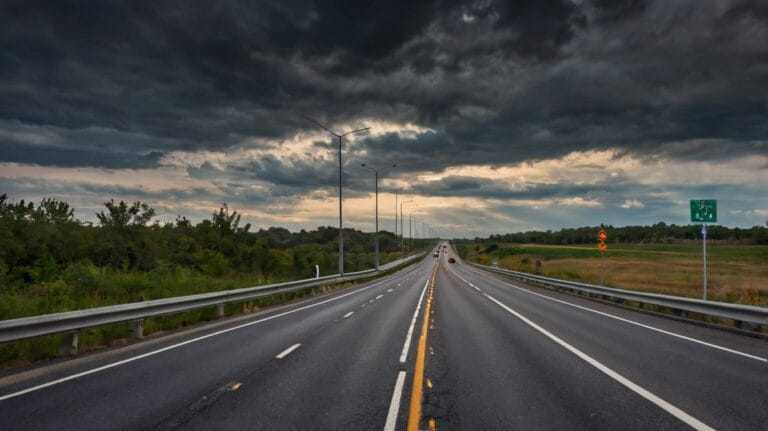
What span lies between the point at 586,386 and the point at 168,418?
587 centimetres

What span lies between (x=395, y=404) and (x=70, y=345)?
25.0 ft

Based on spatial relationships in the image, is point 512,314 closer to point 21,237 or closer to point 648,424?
point 648,424

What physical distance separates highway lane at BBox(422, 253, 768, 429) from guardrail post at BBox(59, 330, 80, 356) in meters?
7.41

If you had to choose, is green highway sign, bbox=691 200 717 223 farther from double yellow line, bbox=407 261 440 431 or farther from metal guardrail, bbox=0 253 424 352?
metal guardrail, bbox=0 253 424 352

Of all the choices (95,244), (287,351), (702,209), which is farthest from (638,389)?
(95,244)

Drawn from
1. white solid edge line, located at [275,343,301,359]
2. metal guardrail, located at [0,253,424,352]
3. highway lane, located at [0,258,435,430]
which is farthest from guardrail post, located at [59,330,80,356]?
white solid edge line, located at [275,343,301,359]

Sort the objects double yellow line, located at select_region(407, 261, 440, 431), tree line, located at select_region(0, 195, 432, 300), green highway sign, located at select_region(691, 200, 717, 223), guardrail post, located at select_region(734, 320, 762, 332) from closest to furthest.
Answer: double yellow line, located at select_region(407, 261, 440, 431) < guardrail post, located at select_region(734, 320, 762, 332) < green highway sign, located at select_region(691, 200, 717, 223) < tree line, located at select_region(0, 195, 432, 300)

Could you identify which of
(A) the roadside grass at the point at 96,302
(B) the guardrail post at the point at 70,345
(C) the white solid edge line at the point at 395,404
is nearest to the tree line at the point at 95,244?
(A) the roadside grass at the point at 96,302

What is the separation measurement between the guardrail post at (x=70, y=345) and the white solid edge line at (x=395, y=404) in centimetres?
701

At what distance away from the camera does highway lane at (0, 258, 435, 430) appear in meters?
5.59

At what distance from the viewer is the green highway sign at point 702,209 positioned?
18984 millimetres

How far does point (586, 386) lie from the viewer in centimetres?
709

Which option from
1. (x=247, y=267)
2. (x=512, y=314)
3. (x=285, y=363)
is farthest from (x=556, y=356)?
(x=247, y=267)

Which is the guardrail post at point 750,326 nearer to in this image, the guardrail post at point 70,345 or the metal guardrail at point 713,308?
the metal guardrail at point 713,308
